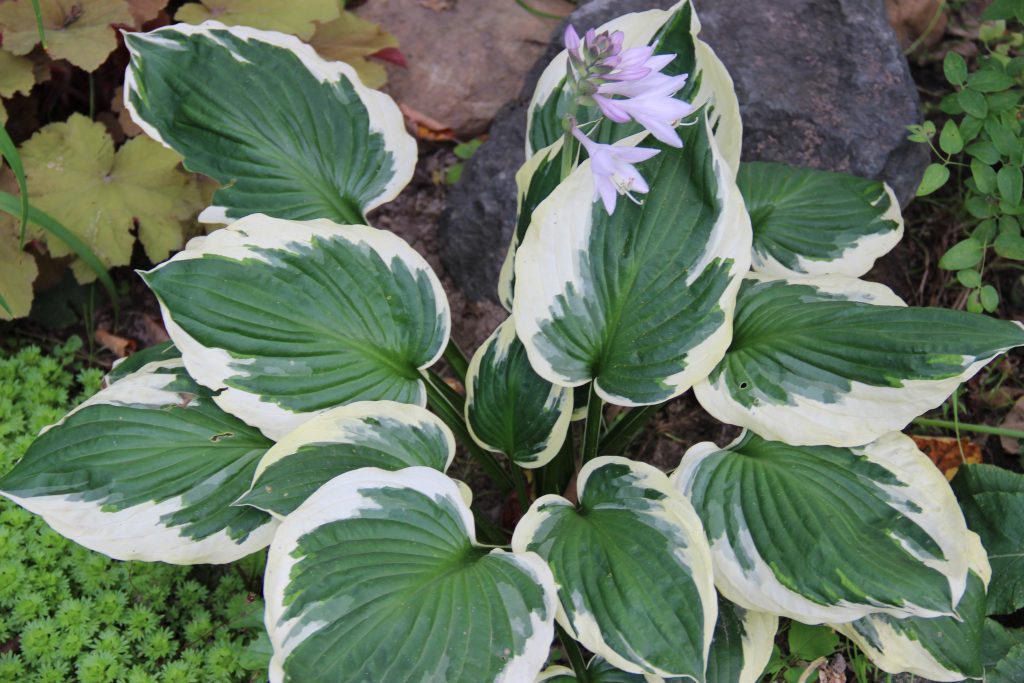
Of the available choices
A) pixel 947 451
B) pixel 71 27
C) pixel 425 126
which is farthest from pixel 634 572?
pixel 71 27

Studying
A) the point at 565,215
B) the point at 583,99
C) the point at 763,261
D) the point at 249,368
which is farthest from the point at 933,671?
the point at 249,368

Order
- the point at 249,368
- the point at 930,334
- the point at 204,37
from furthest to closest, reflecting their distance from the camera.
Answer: the point at 204,37 → the point at 249,368 → the point at 930,334

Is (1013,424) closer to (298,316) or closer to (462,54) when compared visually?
(298,316)

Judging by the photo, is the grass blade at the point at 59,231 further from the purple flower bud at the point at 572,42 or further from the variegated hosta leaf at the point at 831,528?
the variegated hosta leaf at the point at 831,528

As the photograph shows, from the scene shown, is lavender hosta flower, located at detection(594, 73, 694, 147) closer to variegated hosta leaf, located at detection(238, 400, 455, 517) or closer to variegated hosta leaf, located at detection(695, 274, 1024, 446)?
variegated hosta leaf, located at detection(695, 274, 1024, 446)

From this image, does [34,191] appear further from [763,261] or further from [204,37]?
[763,261]

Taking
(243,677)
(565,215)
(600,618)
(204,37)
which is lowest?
(243,677)

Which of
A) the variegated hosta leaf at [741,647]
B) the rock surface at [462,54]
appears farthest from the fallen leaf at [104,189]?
the variegated hosta leaf at [741,647]

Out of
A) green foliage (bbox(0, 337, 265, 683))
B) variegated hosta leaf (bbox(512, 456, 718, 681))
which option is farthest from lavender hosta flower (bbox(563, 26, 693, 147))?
green foliage (bbox(0, 337, 265, 683))
